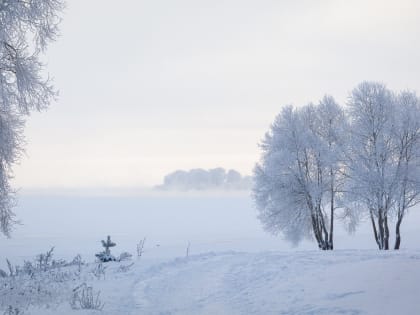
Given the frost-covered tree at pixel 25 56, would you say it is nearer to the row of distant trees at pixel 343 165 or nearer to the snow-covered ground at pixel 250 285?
the snow-covered ground at pixel 250 285

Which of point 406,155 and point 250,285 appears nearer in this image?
point 250,285

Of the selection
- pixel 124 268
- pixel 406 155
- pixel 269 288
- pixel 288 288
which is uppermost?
pixel 406 155

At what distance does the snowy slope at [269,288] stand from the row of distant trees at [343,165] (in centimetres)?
1126

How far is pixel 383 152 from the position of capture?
25562mm

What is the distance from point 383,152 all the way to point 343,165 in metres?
2.97

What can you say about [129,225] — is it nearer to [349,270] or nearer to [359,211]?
[359,211]

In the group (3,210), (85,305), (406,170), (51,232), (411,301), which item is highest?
(406,170)

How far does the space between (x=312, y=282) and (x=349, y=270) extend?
46.4 inches

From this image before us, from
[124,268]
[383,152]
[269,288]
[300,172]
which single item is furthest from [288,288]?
[300,172]

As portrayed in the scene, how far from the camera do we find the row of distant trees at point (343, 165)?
2509cm

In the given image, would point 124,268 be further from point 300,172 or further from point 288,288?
point 300,172

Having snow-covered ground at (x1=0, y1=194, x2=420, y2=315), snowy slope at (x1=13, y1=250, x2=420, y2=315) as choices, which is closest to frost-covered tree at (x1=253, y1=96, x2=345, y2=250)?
snow-covered ground at (x1=0, y1=194, x2=420, y2=315)

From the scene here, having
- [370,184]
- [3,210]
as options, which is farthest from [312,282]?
[370,184]

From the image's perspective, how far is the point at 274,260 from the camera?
51.7 feet
